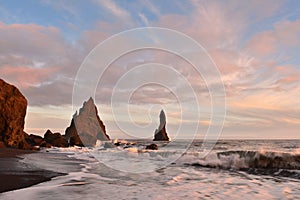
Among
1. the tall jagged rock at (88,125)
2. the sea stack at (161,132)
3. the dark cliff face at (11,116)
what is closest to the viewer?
the dark cliff face at (11,116)

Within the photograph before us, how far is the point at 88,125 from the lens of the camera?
95.4 meters

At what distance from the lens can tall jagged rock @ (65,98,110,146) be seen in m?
85.7

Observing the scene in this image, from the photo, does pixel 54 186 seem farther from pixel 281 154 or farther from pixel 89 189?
pixel 281 154

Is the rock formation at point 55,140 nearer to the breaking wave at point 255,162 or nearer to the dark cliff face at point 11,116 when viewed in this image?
the dark cliff face at point 11,116

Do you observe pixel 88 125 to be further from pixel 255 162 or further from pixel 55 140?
pixel 255 162

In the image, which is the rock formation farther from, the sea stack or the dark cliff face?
the sea stack

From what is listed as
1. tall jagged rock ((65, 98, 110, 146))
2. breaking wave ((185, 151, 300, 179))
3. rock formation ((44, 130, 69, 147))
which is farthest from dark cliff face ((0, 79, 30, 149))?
tall jagged rock ((65, 98, 110, 146))

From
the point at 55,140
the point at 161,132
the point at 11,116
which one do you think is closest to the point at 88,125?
the point at 161,132

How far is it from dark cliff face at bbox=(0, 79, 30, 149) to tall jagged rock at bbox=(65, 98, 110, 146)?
49627mm

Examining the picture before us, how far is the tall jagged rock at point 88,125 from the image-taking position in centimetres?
8572

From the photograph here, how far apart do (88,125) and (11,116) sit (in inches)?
2583

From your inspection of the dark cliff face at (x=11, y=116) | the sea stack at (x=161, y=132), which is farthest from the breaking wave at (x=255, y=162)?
the sea stack at (x=161, y=132)

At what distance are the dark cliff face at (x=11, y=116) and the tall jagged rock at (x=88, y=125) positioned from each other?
4963cm

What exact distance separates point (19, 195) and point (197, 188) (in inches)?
213
